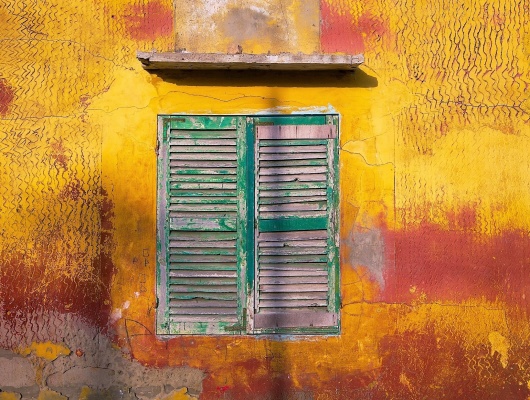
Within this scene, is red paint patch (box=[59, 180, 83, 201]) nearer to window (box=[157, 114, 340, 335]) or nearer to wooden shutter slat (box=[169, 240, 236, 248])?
window (box=[157, 114, 340, 335])

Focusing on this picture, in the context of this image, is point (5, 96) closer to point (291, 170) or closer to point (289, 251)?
point (291, 170)

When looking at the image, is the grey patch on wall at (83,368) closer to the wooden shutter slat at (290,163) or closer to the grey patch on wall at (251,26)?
the wooden shutter slat at (290,163)

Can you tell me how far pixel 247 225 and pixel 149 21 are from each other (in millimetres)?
1447

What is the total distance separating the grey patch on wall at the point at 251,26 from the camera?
145 inches

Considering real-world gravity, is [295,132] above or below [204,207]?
above

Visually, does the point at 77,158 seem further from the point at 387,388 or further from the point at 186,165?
the point at 387,388

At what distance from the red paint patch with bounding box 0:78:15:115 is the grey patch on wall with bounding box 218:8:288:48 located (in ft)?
4.55

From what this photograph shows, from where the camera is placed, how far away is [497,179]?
12.0 ft

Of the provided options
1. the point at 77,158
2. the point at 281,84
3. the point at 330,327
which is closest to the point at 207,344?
the point at 330,327

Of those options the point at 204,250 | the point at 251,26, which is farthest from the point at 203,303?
the point at 251,26

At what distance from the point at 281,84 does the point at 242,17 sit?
505mm

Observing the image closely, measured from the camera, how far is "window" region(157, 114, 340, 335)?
3578mm

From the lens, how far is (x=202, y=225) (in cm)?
360

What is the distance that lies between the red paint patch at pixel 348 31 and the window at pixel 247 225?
0.48 metres
